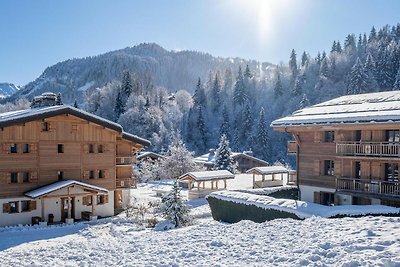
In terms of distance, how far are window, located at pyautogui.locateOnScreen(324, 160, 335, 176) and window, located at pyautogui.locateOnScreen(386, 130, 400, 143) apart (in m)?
4.27

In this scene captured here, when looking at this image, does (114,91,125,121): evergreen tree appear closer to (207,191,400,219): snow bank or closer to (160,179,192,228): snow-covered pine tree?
(160,179,192,228): snow-covered pine tree

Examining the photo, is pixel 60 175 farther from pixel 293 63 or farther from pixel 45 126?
pixel 293 63

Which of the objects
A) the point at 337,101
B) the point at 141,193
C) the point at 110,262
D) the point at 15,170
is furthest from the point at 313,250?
the point at 141,193

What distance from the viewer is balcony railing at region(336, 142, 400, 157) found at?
22689 millimetres

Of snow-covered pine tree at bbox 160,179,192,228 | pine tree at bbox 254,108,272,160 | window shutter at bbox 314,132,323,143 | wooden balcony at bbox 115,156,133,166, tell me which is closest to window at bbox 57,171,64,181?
wooden balcony at bbox 115,156,133,166

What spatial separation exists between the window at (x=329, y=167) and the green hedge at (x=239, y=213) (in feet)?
25.3

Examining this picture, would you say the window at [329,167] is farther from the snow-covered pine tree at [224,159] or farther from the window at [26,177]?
the snow-covered pine tree at [224,159]

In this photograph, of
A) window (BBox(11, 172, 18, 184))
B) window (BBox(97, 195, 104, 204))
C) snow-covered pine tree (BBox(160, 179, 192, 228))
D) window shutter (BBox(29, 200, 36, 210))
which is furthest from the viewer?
window (BBox(97, 195, 104, 204))

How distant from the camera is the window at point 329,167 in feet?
87.8

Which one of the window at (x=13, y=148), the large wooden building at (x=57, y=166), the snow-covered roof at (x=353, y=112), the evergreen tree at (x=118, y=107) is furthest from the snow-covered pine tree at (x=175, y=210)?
the evergreen tree at (x=118, y=107)

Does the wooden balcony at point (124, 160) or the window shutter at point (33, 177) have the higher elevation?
the wooden balcony at point (124, 160)

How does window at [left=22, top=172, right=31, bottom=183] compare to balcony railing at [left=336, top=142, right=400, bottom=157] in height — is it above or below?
below

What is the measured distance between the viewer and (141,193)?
46.0 meters

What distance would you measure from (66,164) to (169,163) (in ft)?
101
